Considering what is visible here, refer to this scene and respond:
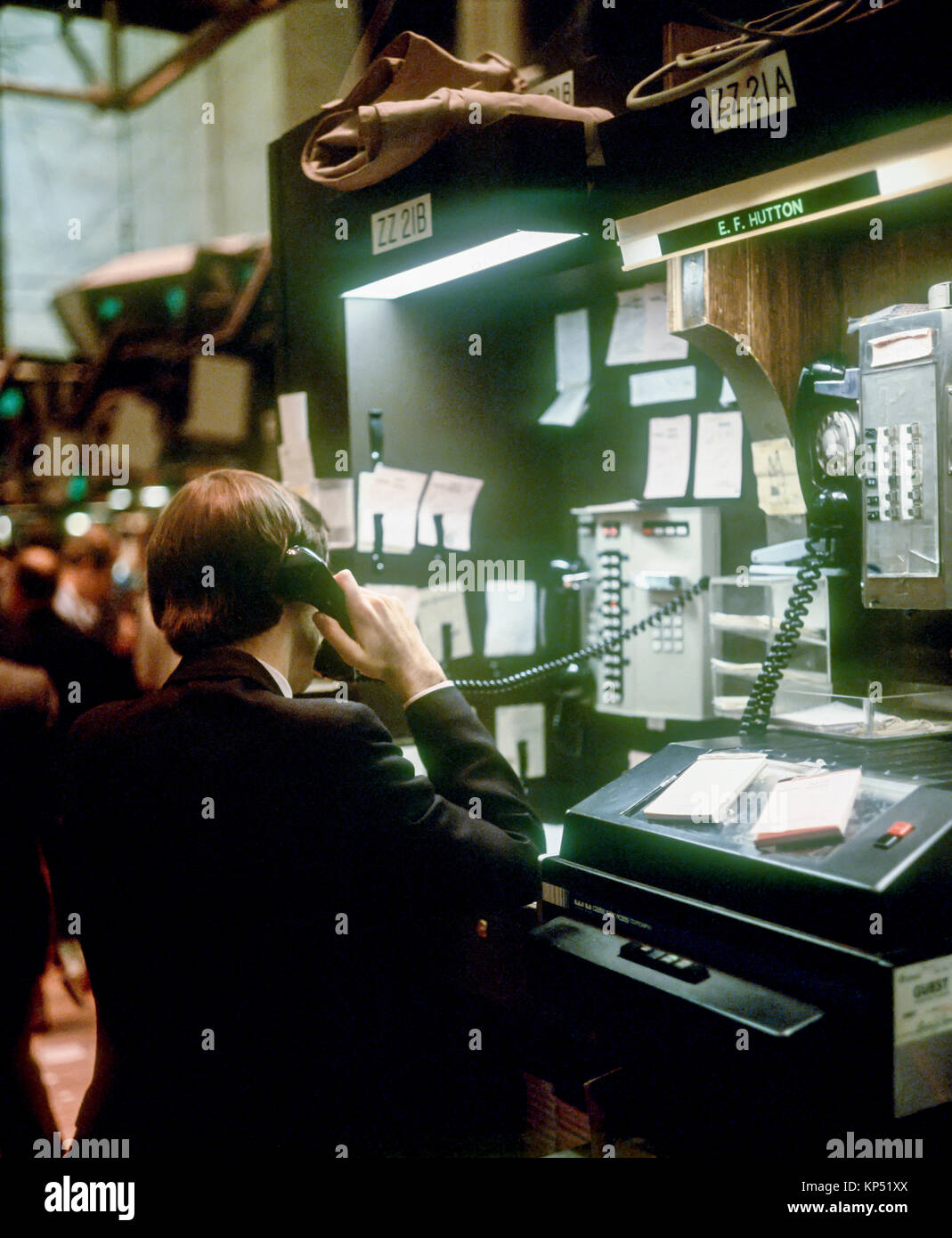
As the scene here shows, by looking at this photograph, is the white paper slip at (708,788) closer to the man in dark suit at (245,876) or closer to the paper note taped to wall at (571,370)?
the man in dark suit at (245,876)

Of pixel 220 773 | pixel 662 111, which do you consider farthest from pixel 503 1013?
pixel 662 111

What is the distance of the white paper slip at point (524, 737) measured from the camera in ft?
8.30

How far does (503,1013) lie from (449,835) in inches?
16.9

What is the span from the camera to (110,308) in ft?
14.0

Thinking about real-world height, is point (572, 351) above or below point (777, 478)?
above

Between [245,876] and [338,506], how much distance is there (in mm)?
1231

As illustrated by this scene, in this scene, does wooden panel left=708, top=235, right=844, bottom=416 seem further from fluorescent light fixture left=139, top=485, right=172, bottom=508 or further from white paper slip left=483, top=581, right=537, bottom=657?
fluorescent light fixture left=139, top=485, right=172, bottom=508

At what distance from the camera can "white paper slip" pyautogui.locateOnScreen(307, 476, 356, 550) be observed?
7.66ft

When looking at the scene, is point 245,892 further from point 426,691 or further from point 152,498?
point 152,498

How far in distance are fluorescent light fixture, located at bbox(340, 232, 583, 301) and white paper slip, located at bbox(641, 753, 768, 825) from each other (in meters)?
0.93

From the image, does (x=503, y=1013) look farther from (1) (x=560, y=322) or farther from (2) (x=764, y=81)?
(1) (x=560, y=322)

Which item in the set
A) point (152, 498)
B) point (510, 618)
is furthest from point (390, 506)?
point (152, 498)

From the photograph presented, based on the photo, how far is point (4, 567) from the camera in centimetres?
403

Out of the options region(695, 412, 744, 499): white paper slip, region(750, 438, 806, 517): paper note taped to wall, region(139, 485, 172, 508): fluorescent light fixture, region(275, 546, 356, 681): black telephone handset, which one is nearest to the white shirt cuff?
region(275, 546, 356, 681): black telephone handset
